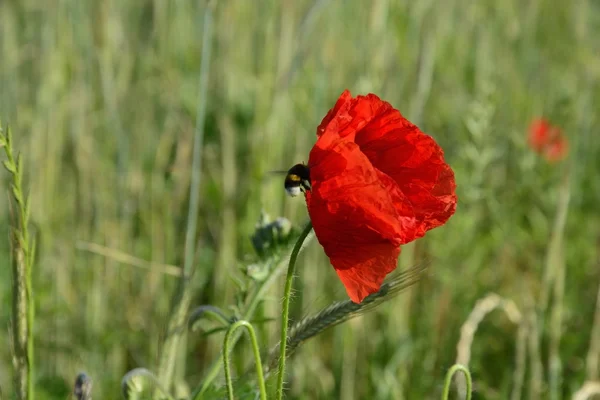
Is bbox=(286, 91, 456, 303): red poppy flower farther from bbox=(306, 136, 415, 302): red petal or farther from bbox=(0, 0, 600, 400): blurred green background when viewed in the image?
bbox=(0, 0, 600, 400): blurred green background

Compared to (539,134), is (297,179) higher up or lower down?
lower down

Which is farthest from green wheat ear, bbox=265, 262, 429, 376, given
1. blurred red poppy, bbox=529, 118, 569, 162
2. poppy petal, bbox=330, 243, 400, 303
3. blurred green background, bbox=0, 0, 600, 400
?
blurred red poppy, bbox=529, 118, 569, 162

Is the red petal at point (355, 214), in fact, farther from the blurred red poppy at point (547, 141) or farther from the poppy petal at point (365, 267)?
the blurred red poppy at point (547, 141)

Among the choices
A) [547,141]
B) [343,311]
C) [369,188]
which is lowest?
[343,311]

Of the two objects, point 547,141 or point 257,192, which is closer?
point 257,192

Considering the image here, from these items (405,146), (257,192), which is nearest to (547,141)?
(257,192)

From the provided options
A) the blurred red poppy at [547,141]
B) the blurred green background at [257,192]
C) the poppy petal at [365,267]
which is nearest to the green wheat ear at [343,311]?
the poppy petal at [365,267]

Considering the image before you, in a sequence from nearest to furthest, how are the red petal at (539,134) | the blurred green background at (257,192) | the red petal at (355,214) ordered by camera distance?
the red petal at (355,214) < the blurred green background at (257,192) < the red petal at (539,134)

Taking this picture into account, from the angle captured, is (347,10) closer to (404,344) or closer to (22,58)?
(22,58)

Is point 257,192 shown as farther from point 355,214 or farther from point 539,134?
point 355,214
